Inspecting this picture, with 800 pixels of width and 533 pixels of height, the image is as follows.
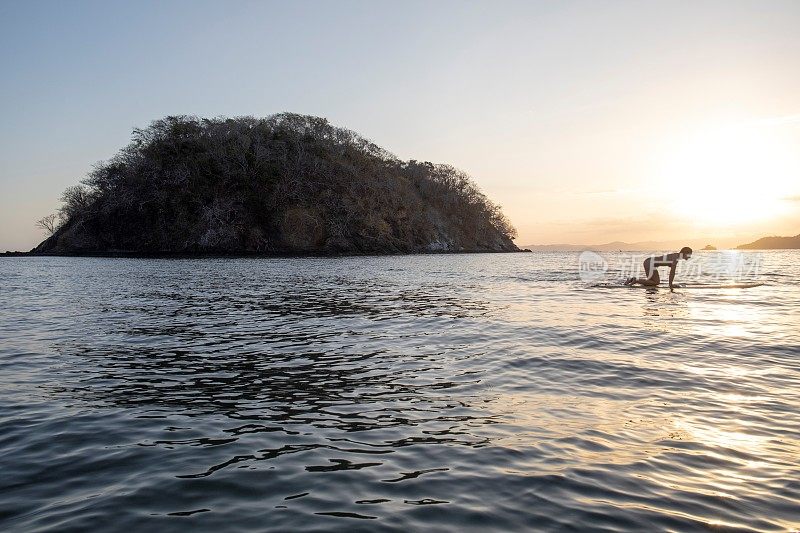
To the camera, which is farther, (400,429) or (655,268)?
(655,268)

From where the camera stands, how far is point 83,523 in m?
4.27

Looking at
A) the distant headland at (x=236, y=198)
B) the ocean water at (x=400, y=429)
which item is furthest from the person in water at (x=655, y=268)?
the distant headland at (x=236, y=198)

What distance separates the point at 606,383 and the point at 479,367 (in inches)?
96.0

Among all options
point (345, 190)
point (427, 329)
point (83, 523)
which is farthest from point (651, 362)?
point (345, 190)

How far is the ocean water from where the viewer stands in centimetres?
449

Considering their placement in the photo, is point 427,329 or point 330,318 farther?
point 330,318

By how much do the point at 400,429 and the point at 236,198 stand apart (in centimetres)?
11818

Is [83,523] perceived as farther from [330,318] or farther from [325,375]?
[330,318]

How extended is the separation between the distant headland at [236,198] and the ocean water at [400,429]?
335 feet

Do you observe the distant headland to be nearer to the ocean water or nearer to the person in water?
the person in water

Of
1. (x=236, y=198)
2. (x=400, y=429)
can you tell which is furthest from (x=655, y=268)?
(x=236, y=198)

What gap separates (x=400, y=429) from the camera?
6629 millimetres

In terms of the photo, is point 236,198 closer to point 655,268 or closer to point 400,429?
point 655,268

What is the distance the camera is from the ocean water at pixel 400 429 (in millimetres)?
4492
